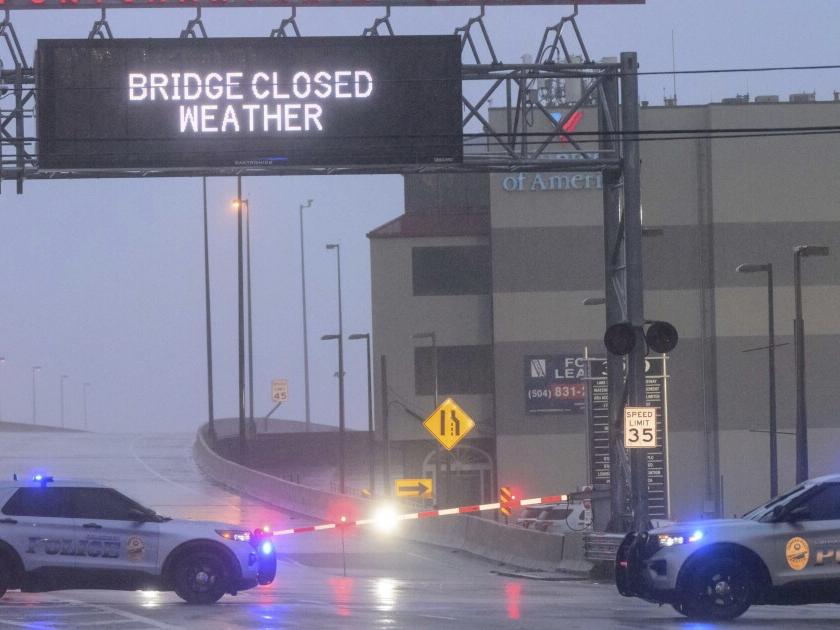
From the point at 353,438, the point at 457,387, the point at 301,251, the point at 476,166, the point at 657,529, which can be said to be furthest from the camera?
the point at 301,251

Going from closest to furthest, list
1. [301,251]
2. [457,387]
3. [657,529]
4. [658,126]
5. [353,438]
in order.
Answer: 1. [657,529]
2. [658,126]
3. [457,387]
4. [353,438]
5. [301,251]

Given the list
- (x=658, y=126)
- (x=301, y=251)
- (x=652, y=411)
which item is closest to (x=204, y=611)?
(x=652, y=411)

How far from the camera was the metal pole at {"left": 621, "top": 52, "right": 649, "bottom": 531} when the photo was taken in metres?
24.6

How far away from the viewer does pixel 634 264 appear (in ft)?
81.4

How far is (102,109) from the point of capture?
23.8m

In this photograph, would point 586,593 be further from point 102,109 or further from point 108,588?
point 102,109

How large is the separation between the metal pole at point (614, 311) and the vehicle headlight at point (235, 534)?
322 inches

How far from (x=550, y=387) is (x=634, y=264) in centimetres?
3686

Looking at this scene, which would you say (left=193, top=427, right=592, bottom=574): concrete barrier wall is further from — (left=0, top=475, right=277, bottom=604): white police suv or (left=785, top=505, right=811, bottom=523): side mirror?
(left=785, top=505, right=811, bottom=523): side mirror

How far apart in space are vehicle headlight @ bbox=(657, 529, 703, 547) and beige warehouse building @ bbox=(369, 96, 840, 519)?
137ft

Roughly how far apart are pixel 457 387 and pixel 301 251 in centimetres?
2317

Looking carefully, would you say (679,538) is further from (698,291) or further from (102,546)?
(698,291)

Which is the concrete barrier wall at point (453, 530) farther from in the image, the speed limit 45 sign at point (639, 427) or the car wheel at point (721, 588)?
the car wheel at point (721, 588)

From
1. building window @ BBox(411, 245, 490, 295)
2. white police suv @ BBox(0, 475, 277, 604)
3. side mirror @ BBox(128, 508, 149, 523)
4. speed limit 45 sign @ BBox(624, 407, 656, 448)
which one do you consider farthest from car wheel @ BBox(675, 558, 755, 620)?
building window @ BBox(411, 245, 490, 295)
